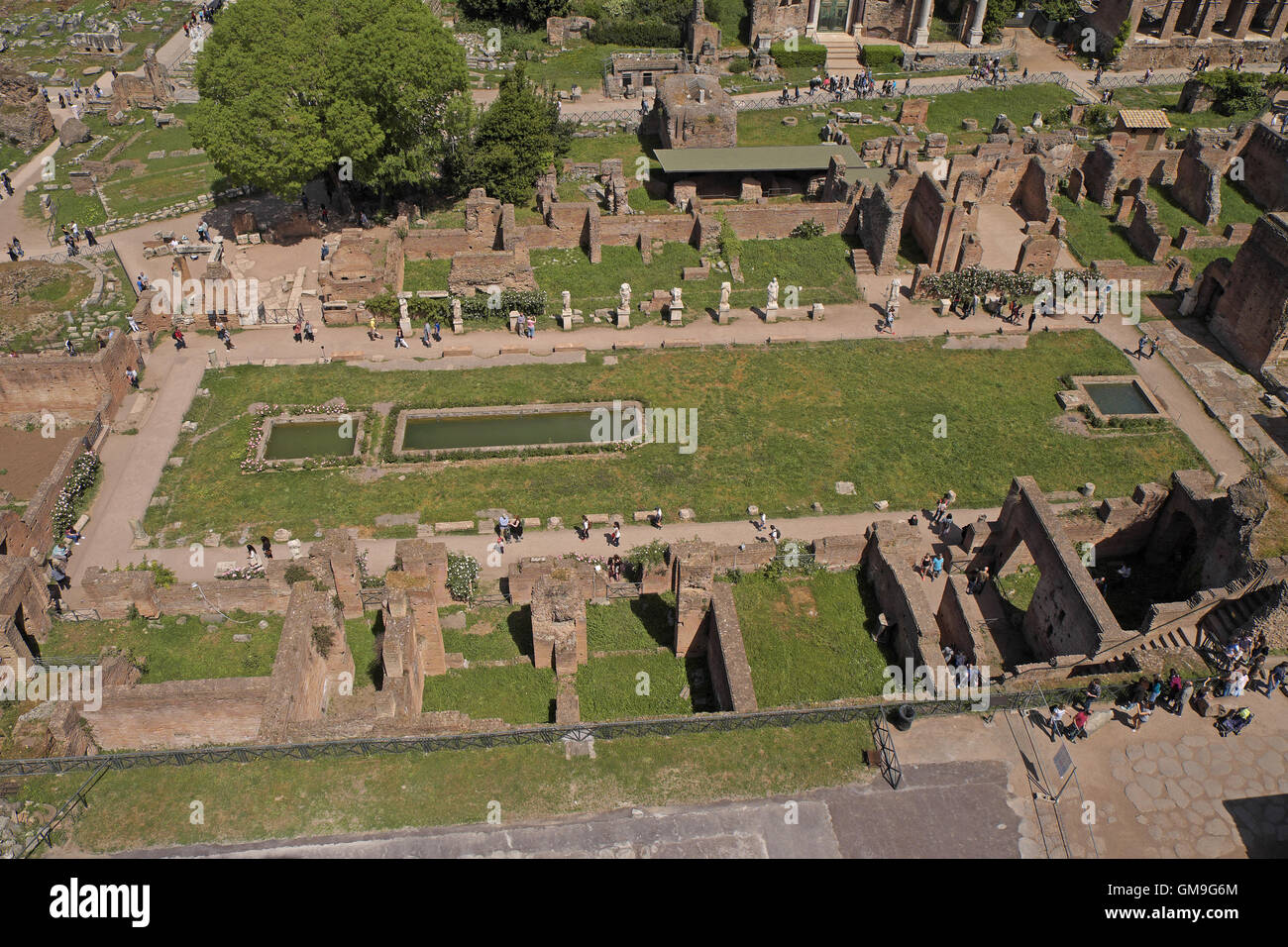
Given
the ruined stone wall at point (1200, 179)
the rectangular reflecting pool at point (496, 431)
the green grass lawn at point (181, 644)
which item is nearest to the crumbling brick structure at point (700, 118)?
the rectangular reflecting pool at point (496, 431)

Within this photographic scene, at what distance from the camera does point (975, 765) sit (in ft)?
70.6

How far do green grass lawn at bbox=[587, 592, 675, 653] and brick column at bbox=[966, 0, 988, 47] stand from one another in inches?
2205

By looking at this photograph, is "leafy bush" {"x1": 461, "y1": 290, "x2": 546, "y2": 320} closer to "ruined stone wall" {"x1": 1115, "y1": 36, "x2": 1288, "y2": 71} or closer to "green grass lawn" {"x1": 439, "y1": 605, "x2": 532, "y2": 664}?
"green grass lawn" {"x1": 439, "y1": 605, "x2": 532, "y2": 664}

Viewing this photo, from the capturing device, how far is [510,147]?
49.2 meters

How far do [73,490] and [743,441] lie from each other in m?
24.1

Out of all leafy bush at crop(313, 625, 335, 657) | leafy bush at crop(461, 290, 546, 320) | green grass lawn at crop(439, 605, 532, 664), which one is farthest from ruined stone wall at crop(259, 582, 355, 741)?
leafy bush at crop(461, 290, 546, 320)

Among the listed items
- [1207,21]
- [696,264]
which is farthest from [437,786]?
[1207,21]

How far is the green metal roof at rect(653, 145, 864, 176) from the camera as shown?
49938 millimetres

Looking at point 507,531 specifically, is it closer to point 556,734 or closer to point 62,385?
point 556,734

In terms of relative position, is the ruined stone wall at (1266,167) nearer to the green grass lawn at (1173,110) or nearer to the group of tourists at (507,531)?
the green grass lawn at (1173,110)

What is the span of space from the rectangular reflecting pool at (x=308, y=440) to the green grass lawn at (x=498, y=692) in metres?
12.0

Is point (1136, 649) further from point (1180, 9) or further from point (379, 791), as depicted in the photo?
point (1180, 9)

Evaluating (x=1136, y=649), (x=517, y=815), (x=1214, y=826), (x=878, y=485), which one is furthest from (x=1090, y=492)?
(x=517, y=815)

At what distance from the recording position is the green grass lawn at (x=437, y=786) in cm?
2008
